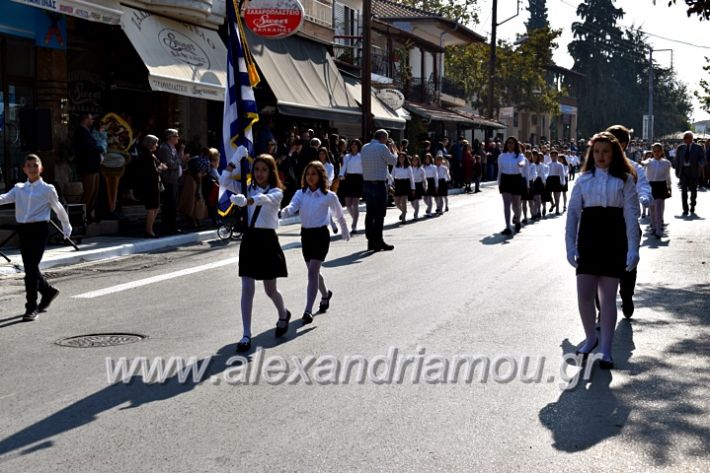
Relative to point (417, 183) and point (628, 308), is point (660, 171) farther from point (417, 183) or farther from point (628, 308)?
point (628, 308)

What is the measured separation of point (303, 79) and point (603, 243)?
21830 mm

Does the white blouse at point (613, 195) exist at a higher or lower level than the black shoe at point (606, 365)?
higher

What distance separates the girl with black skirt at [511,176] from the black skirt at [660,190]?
7.95 ft

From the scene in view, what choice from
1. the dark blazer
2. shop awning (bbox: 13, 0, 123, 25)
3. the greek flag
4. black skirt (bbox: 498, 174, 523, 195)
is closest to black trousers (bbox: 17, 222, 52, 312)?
the greek flag

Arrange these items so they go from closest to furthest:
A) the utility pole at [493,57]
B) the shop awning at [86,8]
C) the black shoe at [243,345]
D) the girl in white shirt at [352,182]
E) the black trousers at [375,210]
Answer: the black shoe at [243,345], the black trousers at [375,210], the shop awning at [86,8], the girl in white shirt at [352,182], the utility pole at [493,57]

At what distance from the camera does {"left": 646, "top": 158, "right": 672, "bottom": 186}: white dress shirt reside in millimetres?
18578

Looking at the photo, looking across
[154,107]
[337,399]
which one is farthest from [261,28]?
[337,399]

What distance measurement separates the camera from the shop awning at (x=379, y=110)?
103ft

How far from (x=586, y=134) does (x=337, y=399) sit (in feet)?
317

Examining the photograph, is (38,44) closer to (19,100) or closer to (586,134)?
(19,100)

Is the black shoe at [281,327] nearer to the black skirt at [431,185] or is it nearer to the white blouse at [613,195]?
the white blouse at [613,195]

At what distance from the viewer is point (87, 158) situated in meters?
17.0

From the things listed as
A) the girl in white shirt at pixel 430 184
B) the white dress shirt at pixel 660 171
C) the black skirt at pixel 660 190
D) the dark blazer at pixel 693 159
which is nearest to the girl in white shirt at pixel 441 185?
the girl in white shirt at pixel 430 184

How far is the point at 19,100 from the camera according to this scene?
18.6 meters
